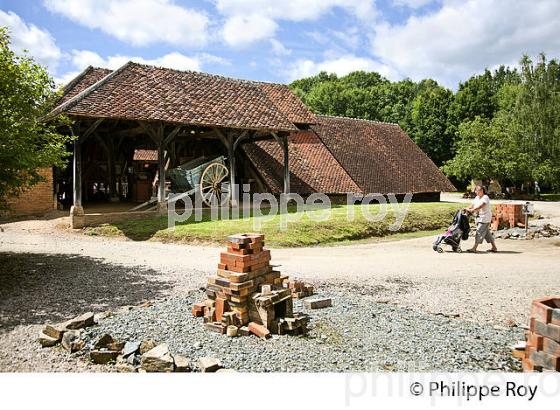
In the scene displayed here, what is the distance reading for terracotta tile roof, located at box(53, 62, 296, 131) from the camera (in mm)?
13797

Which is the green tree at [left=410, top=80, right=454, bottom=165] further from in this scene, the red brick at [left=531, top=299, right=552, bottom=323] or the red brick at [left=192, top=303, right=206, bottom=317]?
the red brick at [left=531, top=299, right=552, bottom=323]

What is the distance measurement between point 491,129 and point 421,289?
104 ft

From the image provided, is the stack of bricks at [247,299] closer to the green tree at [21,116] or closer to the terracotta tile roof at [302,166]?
the green tree at [21,116]

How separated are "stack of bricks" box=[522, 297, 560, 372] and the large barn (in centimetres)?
1274

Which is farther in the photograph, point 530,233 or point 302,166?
point 302,166

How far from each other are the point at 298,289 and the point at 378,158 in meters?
20.0

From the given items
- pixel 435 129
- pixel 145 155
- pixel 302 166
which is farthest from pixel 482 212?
pixel 435 129

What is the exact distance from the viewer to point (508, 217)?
16328 mm

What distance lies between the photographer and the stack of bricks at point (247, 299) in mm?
5133

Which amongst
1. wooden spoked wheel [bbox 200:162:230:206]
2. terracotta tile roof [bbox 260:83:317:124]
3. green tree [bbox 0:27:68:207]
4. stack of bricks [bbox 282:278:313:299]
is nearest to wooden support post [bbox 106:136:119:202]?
wooden spoked wheel [bbox 200:162:230:206]

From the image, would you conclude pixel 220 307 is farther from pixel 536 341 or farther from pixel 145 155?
pixel 145 155

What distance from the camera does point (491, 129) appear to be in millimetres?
34406

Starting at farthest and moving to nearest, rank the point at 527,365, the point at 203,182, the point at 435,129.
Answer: the point at 435,129 < the point at 203,182 < the point at 527,365

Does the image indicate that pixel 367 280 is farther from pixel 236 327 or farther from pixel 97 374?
pixel 97 374
